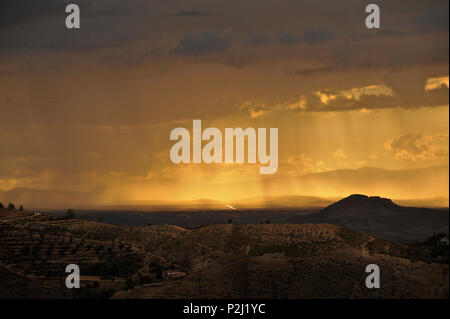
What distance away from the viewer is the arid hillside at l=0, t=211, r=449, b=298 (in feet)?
245

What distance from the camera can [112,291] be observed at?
80312mm

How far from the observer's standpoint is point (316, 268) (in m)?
77.8

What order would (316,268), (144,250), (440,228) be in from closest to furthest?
(316,268)
(144,250)
(440,228)

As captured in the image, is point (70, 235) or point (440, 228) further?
point (440, 228)

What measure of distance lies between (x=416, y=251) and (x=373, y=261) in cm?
2255

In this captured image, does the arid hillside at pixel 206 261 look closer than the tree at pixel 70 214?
Yes

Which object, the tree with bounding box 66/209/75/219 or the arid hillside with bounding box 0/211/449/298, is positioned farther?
the tree with bounding box 66/209/75/219

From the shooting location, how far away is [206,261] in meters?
98.0

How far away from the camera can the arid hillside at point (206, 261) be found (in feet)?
245

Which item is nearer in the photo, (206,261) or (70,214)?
(206,261)

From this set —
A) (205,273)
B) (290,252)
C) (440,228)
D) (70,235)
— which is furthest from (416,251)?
(440,228)
